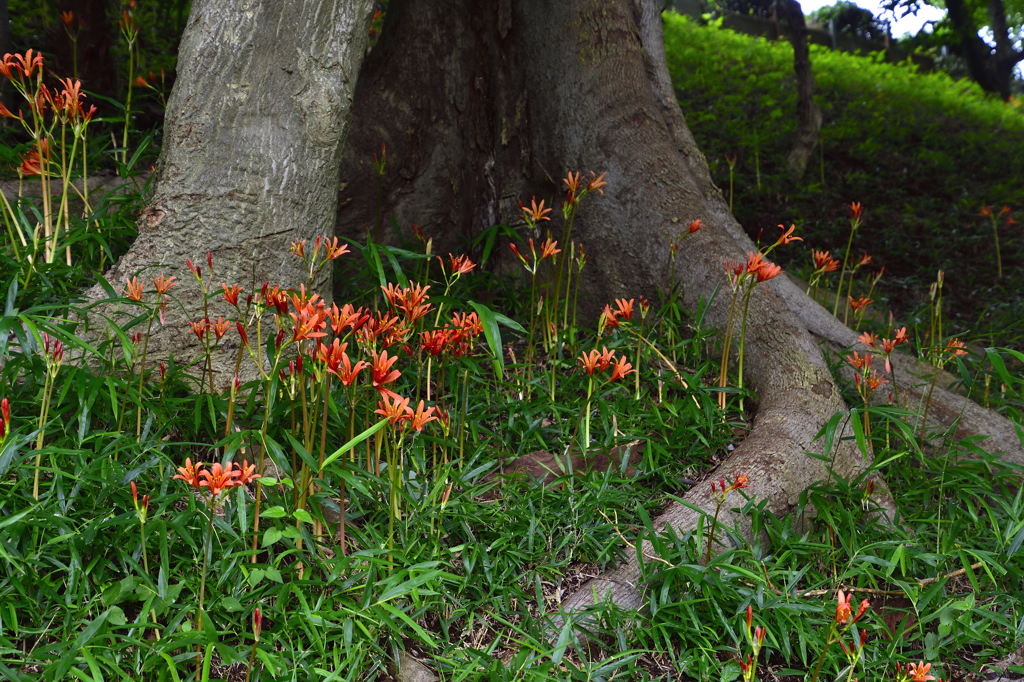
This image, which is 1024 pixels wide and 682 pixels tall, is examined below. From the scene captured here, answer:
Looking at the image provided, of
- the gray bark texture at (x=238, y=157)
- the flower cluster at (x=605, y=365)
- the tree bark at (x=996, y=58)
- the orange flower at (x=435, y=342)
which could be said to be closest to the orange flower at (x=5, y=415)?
the gray bark texture at (x=238, y=157)

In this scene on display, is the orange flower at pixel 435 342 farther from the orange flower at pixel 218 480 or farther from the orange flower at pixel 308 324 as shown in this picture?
the orange flower at pixel 218 480

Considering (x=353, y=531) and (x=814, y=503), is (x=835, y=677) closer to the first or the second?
(x=814, y=503)

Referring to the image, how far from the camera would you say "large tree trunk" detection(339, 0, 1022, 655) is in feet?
10.1

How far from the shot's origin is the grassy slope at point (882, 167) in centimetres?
522

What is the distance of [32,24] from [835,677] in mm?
6746

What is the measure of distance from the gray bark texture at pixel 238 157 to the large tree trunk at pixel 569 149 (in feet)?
3.66

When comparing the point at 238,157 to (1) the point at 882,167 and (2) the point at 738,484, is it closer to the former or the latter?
(2) the point at 738,484

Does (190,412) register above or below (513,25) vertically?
below

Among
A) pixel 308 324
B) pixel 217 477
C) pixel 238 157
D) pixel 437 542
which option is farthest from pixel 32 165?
pixel 437 542

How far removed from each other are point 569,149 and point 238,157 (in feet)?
5.43

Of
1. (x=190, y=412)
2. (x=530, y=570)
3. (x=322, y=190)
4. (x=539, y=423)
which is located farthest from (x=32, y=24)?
(x=530, y=570)

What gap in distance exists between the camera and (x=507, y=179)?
144 inches

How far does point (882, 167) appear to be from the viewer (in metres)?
6.65

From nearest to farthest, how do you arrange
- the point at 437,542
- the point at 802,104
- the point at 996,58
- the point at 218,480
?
the point at 218,480
the point at 437,542
the point at 802,104
the point at 996,58
